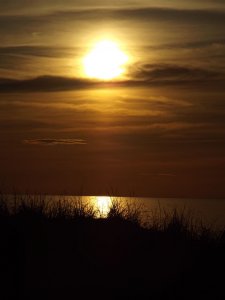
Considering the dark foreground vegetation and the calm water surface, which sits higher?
the calm water surface

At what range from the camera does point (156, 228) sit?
56.4 ft

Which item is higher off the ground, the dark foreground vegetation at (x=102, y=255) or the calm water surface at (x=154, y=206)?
the calm water surface at (x=154, y=206)

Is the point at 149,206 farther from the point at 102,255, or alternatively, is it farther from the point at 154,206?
the point at 102,255

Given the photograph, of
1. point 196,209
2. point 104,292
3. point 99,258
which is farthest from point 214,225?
point 104,292

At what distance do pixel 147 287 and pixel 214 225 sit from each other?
527 cm

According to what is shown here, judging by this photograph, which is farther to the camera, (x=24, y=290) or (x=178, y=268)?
(x=178, y=268)

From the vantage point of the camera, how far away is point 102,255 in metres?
14.7

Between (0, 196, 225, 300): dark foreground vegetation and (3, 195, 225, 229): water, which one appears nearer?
(0, 196, 225, 300): dark foreground vegetation

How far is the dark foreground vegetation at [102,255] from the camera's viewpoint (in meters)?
12.7

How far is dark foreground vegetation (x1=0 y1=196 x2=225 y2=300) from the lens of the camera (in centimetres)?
1270

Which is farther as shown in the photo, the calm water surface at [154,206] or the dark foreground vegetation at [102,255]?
the calm water surface at [154,206]

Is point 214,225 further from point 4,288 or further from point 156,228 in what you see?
point 4,288

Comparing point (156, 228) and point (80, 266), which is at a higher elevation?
point (156, 228)

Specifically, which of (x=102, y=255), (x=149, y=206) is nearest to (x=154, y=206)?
(x=149, y=206)
